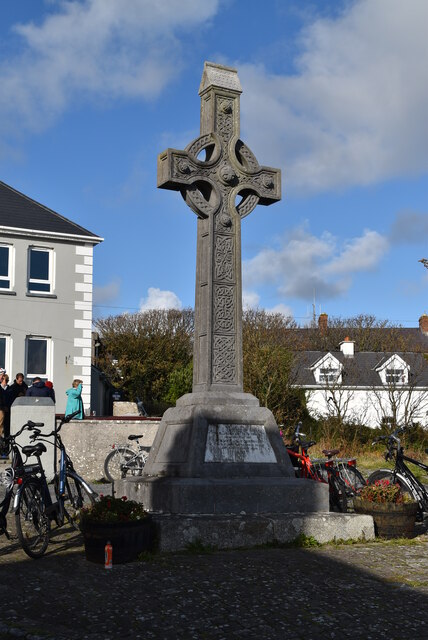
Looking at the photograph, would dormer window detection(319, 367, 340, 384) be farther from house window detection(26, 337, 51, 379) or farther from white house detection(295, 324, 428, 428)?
house window detection(26, 337, 51, 379)

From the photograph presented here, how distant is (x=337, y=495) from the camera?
10312mm

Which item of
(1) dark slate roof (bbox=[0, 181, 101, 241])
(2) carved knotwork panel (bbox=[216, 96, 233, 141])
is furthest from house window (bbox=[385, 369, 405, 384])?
(2) carved knotwork panel (bbox=[216, 96, 233, 141])

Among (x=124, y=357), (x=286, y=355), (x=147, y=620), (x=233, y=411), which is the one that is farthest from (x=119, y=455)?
(x=124, y=357)

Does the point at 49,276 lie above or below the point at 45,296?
above

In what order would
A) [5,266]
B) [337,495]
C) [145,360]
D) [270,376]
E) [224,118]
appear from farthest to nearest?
[145,360] < [270,376] < [5,266] < [337,495] < [224,118]

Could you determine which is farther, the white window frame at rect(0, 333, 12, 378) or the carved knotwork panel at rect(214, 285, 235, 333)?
the white window frame at rect(0, 333, 12, 378)

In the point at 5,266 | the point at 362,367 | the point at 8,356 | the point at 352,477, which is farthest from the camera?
the point at 362,367

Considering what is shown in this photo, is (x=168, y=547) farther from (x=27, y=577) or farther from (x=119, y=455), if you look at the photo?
(x=119, y=455)

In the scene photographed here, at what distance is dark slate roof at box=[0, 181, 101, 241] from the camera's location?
28.0 meters

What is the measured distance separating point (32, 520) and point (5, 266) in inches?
841

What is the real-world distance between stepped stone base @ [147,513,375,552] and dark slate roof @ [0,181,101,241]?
2180 cm

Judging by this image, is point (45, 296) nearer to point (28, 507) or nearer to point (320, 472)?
point (320, 472)

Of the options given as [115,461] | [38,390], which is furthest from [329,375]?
[115,461]

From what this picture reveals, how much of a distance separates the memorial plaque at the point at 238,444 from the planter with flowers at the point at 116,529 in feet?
4.74
